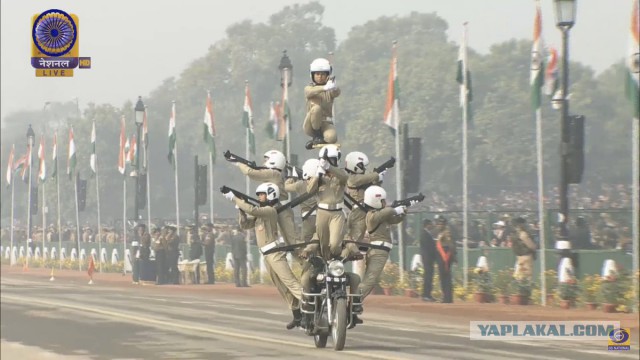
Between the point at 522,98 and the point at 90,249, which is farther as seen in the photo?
the point at 522,98

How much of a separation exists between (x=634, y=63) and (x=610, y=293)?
15.7 feet

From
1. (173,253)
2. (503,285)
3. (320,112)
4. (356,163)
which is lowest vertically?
(503,285)

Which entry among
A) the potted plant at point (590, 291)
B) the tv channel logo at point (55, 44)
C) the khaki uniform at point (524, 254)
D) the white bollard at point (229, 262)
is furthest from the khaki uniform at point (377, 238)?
the white bollard at point (229, 262)

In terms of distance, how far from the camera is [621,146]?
312 ft

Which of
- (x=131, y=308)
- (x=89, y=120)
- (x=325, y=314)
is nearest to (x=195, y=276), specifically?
(x=131, y=308)

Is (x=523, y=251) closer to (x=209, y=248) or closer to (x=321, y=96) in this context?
(x=209, y=248)

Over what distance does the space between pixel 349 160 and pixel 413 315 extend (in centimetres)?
1546

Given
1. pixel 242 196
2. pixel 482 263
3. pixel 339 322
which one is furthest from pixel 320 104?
pixel 482 263

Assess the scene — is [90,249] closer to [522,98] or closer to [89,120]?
[522,98]

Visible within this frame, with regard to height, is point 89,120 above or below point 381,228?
above

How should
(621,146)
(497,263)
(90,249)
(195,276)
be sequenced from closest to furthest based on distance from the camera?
(497,263) < (195,276) < (90,249) < (621,146)

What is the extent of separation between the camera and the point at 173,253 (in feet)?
171

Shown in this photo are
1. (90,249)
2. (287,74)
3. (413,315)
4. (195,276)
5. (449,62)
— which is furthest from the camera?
(449,62)

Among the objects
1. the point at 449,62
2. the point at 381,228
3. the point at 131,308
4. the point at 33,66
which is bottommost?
the point at 131,308
